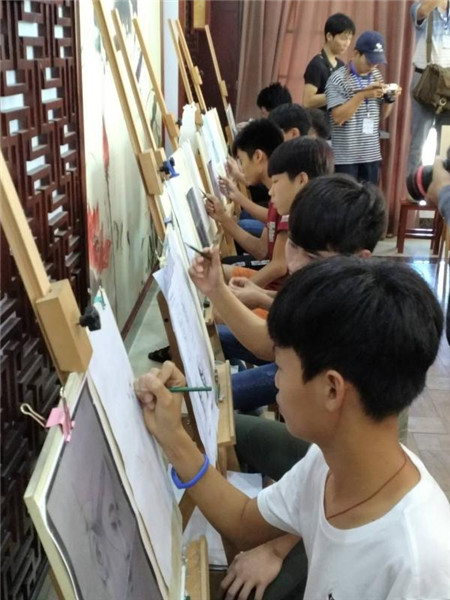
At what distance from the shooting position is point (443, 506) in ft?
2.55

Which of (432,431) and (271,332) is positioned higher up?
(271,332)

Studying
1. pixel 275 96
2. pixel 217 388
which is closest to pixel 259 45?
pixel 275 96

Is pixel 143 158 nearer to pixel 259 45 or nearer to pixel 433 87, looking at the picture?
pixel 433 87

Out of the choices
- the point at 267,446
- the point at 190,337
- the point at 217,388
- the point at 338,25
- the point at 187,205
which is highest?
the point at 338,25

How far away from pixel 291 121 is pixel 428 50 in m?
1.41

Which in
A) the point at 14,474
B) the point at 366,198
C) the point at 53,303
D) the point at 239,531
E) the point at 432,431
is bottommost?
the point at 432,431

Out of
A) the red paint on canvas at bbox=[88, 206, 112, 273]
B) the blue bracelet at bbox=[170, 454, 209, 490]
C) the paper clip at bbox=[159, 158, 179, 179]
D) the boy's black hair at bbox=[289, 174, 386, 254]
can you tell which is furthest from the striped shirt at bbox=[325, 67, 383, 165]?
the blue bracelet at bbox=[170, 454, 209, 490]

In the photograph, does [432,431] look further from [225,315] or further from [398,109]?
[398,109]

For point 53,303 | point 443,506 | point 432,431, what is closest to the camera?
point 53,303

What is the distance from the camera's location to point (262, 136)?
8.68 ft

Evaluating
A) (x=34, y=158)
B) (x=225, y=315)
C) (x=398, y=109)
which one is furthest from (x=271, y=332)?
(x=398, y=109)

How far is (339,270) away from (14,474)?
1.97 ft

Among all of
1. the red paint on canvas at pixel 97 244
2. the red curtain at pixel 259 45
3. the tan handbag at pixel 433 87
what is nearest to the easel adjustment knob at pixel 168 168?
the red paint on canvas at pixel 97 244

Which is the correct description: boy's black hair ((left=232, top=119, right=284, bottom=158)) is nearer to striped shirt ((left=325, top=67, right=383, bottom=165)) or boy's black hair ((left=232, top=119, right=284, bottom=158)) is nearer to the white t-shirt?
striped shirt ((left=325, top=67, right=383, bottom=165))
